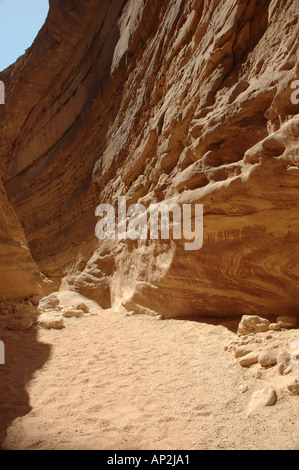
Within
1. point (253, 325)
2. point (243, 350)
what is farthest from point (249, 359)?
point (253, 325)

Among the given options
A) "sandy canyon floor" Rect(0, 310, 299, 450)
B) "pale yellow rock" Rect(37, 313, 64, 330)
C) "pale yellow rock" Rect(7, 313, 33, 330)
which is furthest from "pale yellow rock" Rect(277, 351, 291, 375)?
"pale yellow rock" Rect(7, 313, 33, 330)

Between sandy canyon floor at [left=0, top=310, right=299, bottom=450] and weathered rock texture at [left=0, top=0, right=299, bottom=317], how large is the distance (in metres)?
0.93

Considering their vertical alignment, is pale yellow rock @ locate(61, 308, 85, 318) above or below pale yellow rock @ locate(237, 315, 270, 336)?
below

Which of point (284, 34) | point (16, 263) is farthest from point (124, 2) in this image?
point (16, 263)

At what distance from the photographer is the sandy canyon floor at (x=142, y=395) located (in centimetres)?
220

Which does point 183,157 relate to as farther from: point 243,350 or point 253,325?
point 243,350

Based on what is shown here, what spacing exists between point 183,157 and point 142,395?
4.07m

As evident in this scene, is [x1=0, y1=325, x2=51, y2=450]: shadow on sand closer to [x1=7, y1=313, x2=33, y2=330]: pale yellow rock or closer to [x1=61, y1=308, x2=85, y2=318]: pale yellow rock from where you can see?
[x1=7, y1=313, x2=33, y2=330]: pale yellow rock

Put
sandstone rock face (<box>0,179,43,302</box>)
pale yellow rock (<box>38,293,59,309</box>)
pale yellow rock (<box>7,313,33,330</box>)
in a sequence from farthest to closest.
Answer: pale yellow rock (<box>38,293,59,309</box>)
sandstone rock face (<box>0,179,43,302</box>)
pale yellow rock (<box>7,313,33,330</box>)

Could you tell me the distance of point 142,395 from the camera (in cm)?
294

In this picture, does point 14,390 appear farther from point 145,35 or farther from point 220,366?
point 145,35

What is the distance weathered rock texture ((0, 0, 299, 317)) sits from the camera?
13.2 ft

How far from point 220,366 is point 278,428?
49.0 inches

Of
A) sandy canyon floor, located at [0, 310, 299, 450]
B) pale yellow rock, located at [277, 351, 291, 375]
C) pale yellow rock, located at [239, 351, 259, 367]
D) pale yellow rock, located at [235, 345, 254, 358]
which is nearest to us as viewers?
sandy canyon floor, located at [0, 310, 299, 450]
